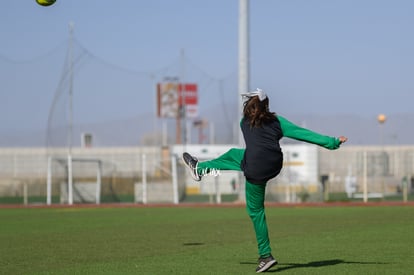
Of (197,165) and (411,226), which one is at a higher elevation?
(197,165)

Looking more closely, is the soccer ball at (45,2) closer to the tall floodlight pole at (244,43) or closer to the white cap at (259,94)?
the white cap at (259,94)

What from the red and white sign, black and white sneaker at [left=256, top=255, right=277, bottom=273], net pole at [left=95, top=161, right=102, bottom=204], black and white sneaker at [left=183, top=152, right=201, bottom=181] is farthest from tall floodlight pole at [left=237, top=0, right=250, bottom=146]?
black and white sneaker at [left=256, top=255, right=277, bottom=273]

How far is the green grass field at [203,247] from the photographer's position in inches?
371

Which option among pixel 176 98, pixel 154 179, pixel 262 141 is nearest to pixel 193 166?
pixel 262 141

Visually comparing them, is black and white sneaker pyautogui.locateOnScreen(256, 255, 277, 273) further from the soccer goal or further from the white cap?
the soccer goal

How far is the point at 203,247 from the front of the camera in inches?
478

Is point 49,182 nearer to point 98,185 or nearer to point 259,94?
point 98,185

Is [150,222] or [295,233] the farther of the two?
[150,222]

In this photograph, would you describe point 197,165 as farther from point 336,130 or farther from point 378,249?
point 336,130

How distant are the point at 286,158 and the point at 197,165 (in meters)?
25.6

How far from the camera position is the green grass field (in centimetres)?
943

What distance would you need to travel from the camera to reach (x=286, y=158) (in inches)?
1403

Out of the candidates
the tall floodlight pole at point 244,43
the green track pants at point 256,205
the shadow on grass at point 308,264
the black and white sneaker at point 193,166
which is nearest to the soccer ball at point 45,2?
the black and white sneaker at point 193,166

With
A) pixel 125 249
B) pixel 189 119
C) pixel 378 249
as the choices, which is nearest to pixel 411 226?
pixel 378 249
